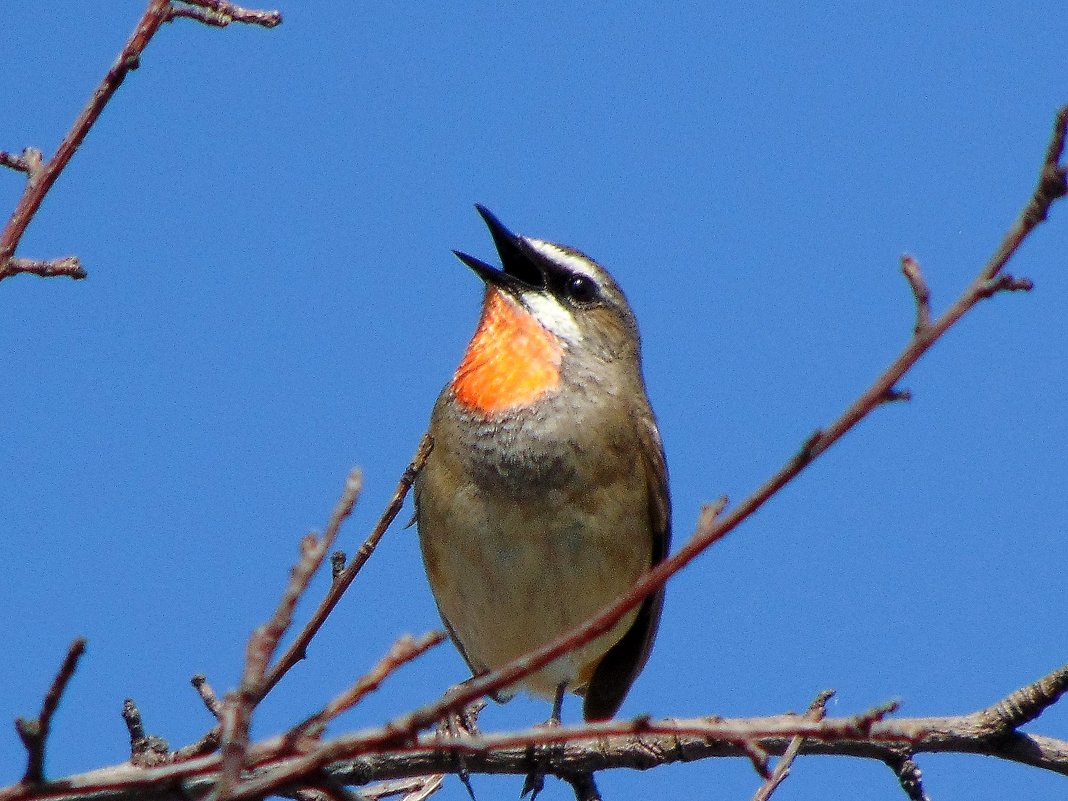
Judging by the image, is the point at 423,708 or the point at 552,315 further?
the point at 552,315

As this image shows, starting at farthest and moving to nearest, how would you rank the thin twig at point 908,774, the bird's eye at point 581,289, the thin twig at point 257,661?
the bird's eye at point 581,289 < the thin twig at point 908,774 < the thin twig at point 257,661

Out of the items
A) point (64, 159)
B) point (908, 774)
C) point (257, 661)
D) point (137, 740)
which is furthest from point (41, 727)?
point (908, 774)

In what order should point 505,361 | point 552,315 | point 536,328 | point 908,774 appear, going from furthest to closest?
1. point 552,315
2. point 536,328
3. point 505,361
4. point 908,774

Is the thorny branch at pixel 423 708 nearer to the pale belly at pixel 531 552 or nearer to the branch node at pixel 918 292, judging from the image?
the branch node at pixel 918 292

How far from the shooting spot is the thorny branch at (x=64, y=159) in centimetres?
306

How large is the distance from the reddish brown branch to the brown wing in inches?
221

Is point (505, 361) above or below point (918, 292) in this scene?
above

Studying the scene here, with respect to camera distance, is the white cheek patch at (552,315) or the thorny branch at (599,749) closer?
the thorny branch at (599,749)

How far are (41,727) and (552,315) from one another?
575cm

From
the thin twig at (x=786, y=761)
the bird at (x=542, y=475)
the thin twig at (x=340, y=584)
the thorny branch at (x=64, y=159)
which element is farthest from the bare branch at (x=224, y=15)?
the bird at (x=542, y=475)

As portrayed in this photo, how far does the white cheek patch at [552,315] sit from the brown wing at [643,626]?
0.62 metres

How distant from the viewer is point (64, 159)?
3.10 meters

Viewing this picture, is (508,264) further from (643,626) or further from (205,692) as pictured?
(205,692)

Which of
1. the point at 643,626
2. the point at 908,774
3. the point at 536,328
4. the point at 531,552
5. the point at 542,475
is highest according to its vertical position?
the point at 536,328
